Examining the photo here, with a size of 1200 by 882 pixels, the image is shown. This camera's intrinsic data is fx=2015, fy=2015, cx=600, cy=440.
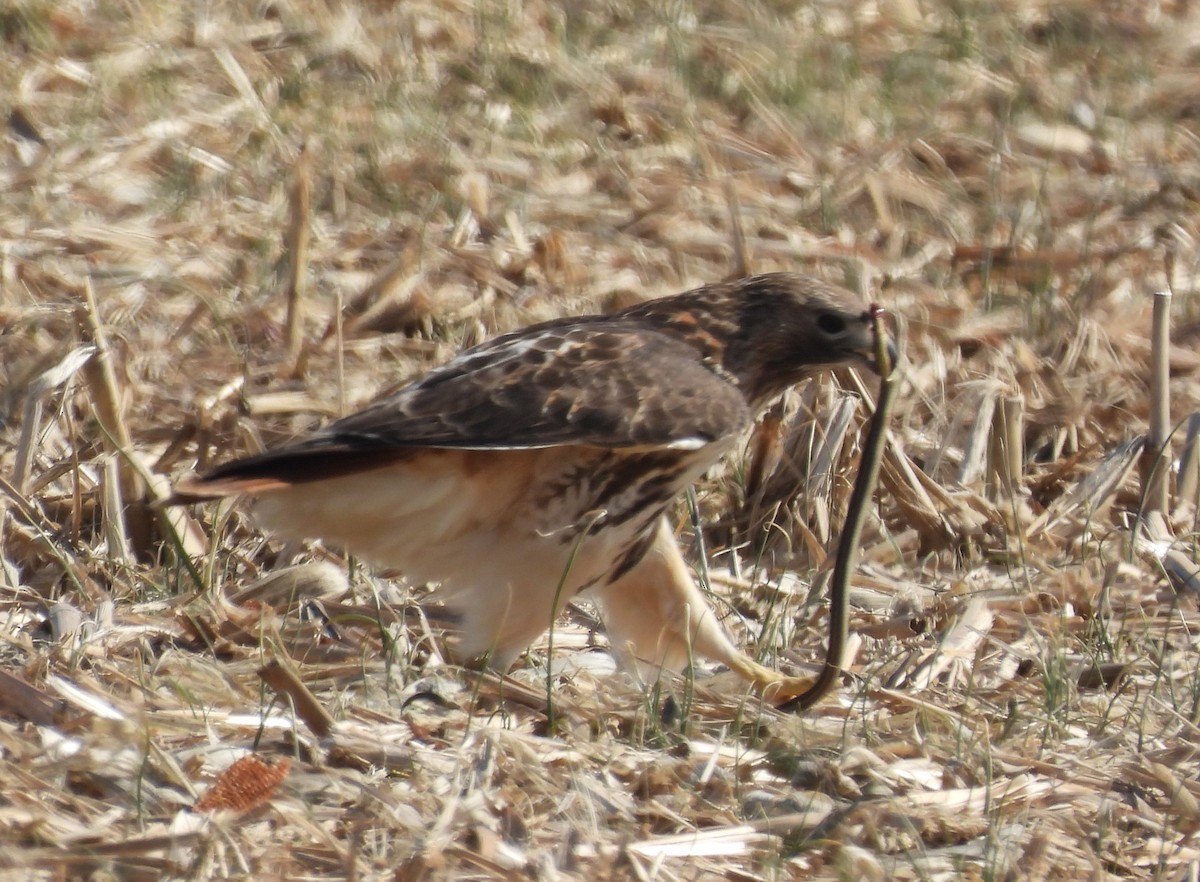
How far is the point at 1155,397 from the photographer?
5309 millimetres

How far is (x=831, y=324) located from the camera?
4598 mm

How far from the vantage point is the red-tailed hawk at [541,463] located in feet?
13.7

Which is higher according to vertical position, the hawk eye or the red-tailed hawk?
the hawk eye

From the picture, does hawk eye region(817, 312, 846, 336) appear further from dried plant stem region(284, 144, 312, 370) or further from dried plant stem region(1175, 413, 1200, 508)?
dried plant stem region(284, 144, 312, 370)

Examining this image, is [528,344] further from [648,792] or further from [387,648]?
[648,792]

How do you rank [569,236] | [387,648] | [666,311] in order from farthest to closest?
[569,236] → [666,311] → [387,648]

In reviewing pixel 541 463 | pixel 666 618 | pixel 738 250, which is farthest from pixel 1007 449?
pixel 541 463

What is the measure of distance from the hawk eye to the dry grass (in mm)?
670

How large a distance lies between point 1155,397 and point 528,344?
1833 millimetres

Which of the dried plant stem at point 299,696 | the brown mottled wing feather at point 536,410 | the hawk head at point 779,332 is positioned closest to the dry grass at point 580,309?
the dried plant stem at point 299,696

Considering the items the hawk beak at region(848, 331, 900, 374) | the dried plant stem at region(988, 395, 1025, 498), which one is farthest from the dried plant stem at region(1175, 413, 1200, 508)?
the hawk beak at region(848, 331, 900, 374)

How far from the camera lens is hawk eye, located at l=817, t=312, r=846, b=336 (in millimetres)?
4590

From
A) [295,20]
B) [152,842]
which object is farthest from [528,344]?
[295,20]

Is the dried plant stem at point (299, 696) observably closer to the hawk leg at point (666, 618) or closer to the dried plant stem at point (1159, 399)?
the hawk leg at point (666, 618)
